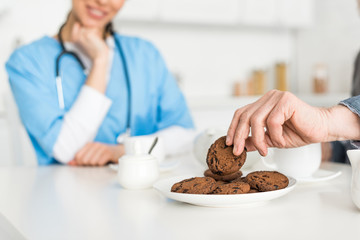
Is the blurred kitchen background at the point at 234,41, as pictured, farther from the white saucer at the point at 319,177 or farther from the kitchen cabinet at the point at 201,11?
the white saucer at the point at 319,177

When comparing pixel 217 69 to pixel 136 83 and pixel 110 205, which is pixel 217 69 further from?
pixel 110 205

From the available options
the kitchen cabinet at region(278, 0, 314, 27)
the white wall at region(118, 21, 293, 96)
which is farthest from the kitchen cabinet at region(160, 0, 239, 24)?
the kitchen cabinet at region(278, 0, 314, 27)

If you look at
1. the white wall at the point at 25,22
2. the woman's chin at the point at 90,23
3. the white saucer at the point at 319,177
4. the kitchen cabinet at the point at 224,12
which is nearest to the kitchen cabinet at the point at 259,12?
the kitchen cabinet at the point at 224,12

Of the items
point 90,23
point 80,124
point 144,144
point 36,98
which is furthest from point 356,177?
point 90,23

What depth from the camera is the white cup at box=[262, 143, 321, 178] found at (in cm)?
92

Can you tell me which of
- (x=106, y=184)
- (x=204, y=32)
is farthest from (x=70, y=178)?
(x=204, y=32)

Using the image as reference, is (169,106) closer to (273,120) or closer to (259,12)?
(273,120)

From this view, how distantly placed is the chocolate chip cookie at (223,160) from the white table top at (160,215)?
80mm

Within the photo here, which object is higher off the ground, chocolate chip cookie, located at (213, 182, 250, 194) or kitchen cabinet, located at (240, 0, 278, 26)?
kitchen cabinet, located at (240, 0, 278, 26)

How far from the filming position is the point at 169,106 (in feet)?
5.62

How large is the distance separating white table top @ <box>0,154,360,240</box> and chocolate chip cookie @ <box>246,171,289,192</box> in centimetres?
3

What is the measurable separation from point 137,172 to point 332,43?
9.77 ft

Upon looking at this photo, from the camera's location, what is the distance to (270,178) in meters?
0.71

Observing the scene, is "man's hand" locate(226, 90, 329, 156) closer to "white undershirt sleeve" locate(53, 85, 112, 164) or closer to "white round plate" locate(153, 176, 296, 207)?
"white round plate" locate(153, 176, 296, 207)
